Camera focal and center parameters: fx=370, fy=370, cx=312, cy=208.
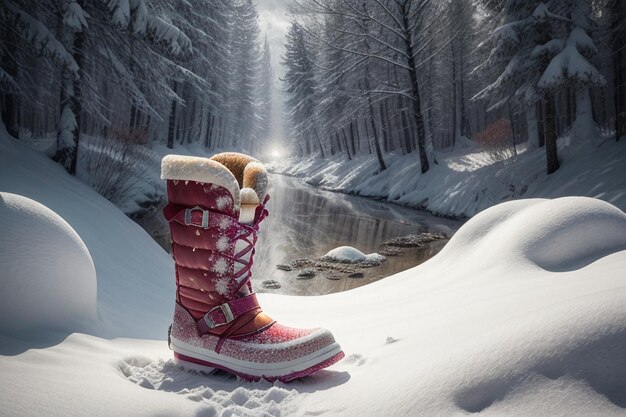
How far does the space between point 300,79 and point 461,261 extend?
38152mm

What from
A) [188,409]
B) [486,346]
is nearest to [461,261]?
[486,346]

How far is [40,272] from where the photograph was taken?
1667 millimetres

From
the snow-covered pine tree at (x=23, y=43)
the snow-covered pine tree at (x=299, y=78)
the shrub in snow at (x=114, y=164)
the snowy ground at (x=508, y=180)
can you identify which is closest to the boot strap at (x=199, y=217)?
the snow-covered pine tree at (x=23, y=43)

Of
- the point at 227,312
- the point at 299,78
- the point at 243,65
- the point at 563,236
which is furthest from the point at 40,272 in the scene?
the point at 243,65

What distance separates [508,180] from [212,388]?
13.5 m

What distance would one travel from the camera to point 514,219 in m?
2.83

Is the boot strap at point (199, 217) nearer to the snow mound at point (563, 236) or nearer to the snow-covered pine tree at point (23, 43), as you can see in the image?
the snow mound at point (563, 236)

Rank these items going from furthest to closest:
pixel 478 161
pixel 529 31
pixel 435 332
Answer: pixel 478 161, pixel 529 31, pixel 435 332

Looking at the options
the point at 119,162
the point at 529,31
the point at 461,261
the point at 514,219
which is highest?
the point at 529,31

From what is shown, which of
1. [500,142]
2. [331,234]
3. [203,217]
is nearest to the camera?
[203,217]

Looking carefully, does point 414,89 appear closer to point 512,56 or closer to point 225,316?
point 512,56

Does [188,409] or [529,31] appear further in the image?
[529,31]

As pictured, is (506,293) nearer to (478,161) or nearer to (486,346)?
(486,346)

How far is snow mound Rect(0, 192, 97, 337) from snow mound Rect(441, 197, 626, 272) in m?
2.43
